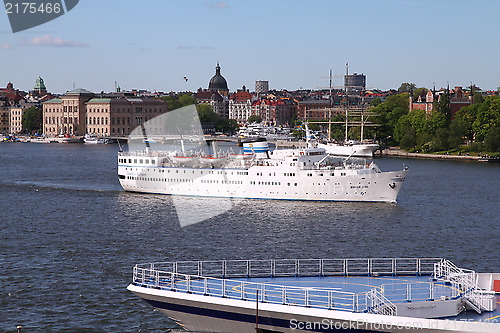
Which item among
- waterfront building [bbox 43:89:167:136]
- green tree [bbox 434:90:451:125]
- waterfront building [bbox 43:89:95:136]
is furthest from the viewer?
waterfront building [bbox 43:89:95:136]

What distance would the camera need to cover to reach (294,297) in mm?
18828

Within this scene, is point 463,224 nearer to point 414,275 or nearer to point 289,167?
point 289,167

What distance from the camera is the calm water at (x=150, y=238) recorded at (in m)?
26.0

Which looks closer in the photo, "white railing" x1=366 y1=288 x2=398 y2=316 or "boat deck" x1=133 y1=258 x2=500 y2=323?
"white railing" x1=366 y1=288 x2=398 y2=316

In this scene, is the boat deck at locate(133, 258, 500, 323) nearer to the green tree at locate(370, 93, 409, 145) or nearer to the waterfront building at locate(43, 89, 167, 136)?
the green tree at locate(370, 93, 409, 145)

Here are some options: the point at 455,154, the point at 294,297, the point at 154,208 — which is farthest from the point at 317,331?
the point at 455,154

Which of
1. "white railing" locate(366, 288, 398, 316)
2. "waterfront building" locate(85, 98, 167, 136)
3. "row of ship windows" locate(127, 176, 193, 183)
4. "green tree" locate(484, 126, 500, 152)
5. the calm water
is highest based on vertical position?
"waterfront building" locate(85, 98, 167, 136)

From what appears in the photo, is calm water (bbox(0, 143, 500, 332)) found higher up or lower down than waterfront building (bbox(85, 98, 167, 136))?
lower down

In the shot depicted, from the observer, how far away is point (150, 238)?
3900 centimetres

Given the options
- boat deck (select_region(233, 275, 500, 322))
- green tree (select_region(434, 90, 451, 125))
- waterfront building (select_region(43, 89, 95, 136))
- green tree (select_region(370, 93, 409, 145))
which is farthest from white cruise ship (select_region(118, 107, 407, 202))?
waterfront building (select_region(43, 89, 95, 136))

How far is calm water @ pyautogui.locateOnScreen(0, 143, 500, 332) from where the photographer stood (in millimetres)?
26000

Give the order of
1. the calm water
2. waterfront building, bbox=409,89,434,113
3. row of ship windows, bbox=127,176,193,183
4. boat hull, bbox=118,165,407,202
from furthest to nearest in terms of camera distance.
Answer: waterfront building, bbox=409,89,434,113 → row of ship windows, bbox=127,176,193,183 → boat hull, bbox=118,165,407,202 → the calm water

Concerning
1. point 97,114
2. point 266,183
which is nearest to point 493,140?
point 266,183

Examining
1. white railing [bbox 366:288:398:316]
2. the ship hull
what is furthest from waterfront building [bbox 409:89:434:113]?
white railing [bbox 366:288:398:316]
